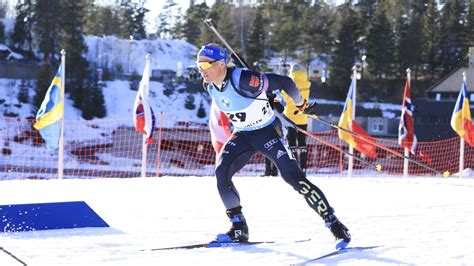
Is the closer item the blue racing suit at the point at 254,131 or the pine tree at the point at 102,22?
the blue racing suit at the point at 254,131

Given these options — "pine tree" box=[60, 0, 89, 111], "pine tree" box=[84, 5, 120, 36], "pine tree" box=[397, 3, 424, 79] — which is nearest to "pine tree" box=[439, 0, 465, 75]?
"pine tree" box=[397, 3, 424, 79]

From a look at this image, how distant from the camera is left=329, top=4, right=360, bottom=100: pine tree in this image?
4712 centimetres

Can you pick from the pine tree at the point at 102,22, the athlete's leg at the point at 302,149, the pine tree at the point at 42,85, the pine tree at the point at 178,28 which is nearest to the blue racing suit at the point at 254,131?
the athlete's leg at the point at 302,149

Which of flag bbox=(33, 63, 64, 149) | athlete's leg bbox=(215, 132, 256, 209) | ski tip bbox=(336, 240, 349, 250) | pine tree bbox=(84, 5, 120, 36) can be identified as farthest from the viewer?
pine tree bbox=(84, 5, 120, 36)

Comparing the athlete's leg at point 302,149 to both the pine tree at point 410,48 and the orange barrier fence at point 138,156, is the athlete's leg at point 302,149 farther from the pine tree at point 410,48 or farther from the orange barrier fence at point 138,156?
the pine tree at point 410,48

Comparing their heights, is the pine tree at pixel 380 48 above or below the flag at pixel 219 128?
above

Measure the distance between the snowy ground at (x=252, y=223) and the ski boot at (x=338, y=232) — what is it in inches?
3.7

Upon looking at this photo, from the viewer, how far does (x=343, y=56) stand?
47438 mm

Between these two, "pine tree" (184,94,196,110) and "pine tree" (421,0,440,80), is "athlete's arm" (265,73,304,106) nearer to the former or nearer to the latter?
"pine tree" (184,94,196,110)

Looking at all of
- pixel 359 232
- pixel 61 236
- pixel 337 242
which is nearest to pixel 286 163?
pixel 337 242

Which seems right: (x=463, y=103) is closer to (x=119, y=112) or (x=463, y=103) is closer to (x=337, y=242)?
(x=337, y=242)

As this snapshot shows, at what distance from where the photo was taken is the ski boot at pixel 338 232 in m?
4.29

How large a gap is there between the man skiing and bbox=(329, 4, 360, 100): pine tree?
4284 centimetres

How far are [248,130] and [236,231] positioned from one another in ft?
2.19
